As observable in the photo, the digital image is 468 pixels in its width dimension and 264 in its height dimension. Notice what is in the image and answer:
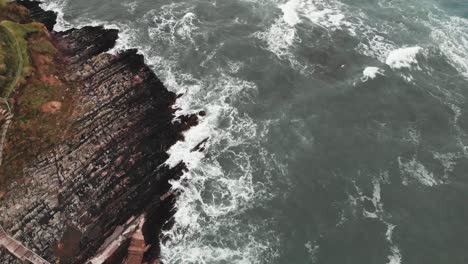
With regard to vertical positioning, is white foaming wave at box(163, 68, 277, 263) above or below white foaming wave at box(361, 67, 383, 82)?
below

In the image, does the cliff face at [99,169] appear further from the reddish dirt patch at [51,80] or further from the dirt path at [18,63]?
the dirt path at [18,63]

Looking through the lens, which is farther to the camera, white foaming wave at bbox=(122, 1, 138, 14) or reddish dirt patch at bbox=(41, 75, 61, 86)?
white foaming wave at bbox=(122, 1, 138, 14)

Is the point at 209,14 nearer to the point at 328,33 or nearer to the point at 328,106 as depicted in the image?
the point at 328,33

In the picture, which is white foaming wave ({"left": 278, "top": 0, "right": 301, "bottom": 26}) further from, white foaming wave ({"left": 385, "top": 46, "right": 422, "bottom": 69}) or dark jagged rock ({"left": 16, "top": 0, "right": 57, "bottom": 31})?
dark jagged rock ({"left": 16, "top": 0, "right": 57, "bottom": 31})

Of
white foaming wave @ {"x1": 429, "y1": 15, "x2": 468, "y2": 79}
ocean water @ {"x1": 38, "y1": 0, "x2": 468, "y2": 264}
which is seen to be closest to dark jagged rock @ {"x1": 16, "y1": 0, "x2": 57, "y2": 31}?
ocean water @ {"x1": 38, "y1": 0, "x2": 468, "y2": 264}

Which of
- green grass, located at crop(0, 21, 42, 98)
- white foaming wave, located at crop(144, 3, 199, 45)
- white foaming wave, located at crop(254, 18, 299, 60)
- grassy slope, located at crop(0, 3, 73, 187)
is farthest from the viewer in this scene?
white foaming wave, located at crop(144, 3, 199, 45)

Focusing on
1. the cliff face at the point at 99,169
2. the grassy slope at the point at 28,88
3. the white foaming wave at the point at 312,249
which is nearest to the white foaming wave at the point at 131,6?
the cliff face at the point at 99,169

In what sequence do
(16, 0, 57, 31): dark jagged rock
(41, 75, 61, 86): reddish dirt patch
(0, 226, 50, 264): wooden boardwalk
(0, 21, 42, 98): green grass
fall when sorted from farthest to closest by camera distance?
(16, 0, 57, 31): dark jagged rock < (41, 75, 61, 86): reddish dirt patch < (0, 21, 42, 98): green grass < (0, 226, 50, 264): wooden boardwalk

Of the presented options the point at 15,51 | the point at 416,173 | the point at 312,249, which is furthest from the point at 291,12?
the point at 15,51

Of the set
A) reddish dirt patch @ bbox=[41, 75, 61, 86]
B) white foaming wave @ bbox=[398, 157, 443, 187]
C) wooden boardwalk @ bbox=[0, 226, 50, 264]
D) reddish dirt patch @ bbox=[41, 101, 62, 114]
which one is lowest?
white foaming wave @ bbox=[398, 157, 443, 187]
